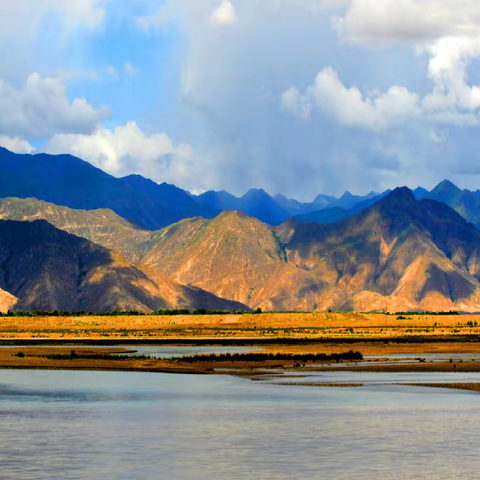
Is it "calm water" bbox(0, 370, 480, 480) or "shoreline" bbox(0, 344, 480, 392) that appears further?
"shoreline" bbox(0, 344, 480, 392)

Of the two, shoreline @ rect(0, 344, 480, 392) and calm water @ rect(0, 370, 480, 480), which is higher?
shoreline @ rect(0, 344, 480, 392)

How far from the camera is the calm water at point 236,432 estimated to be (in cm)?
3581

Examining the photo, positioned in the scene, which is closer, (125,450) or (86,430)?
(125,450)

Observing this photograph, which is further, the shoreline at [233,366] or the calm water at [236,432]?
the shoreline at [233,366]

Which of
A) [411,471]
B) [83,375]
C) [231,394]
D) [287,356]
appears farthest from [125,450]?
[287,356]

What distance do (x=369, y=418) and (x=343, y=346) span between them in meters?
82.1

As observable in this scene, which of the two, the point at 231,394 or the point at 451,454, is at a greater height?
the point at 231,394

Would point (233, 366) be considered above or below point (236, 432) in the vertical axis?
above

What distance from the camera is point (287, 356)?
104812 millimetres

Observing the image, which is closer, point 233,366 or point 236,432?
point 236,432

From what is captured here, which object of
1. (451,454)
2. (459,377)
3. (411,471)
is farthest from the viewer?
(459,377)

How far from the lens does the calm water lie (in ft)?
117

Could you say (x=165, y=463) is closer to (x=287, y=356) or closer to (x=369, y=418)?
(x=369, y=418)

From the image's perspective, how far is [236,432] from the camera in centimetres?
4603
